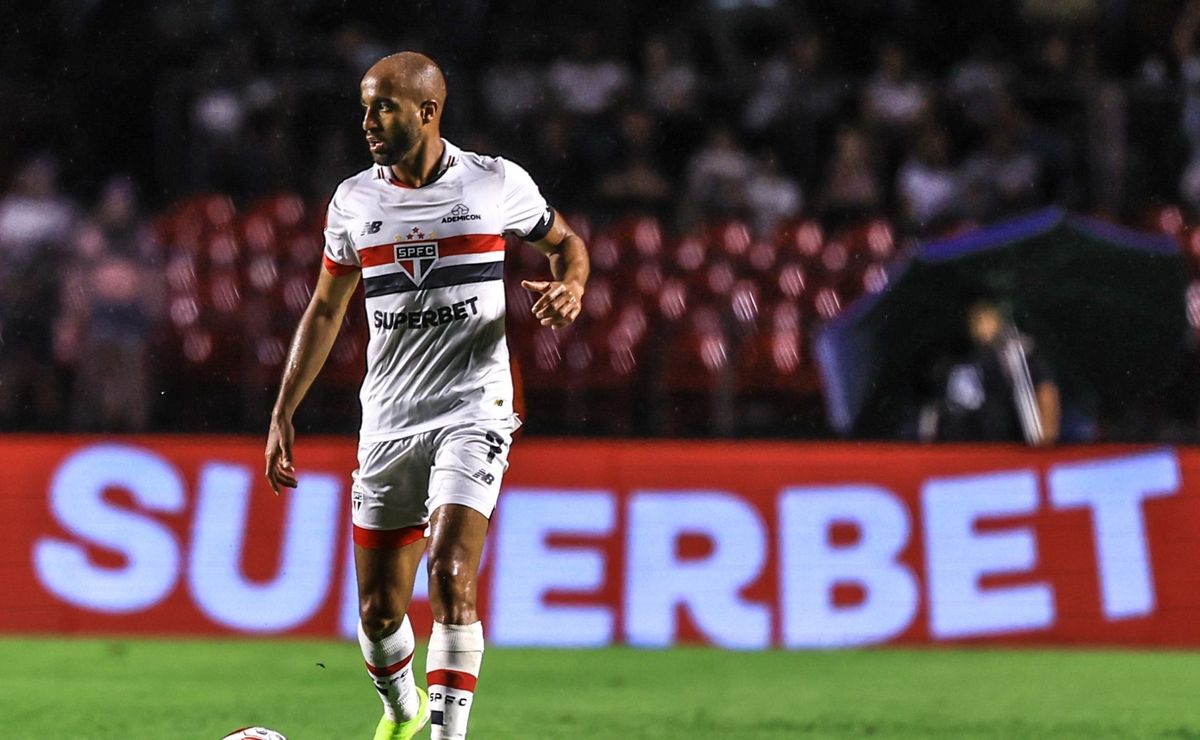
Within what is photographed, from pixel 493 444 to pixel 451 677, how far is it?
30.3 inches

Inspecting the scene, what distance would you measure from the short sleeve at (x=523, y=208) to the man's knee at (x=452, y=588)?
1.15 m

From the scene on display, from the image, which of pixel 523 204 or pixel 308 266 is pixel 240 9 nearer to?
pixel 308 266

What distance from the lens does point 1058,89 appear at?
1355 centimetres

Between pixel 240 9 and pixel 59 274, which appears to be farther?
pixel 240 9

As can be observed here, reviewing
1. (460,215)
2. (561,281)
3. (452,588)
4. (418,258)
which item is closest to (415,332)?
(418,258)

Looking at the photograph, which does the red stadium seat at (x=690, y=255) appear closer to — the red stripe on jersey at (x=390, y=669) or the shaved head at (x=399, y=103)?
the red stripe on jersey at (x=390, y=669)

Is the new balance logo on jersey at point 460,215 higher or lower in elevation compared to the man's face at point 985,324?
higher

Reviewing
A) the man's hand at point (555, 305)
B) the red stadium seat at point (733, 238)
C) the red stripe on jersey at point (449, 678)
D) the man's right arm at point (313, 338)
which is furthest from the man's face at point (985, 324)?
the red stripe on jersey at point (449, 678)

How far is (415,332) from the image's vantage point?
5539 millimetres

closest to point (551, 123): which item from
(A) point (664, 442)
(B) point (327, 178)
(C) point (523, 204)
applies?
(B) point (327, 178)

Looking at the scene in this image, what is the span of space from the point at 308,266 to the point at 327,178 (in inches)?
33.8

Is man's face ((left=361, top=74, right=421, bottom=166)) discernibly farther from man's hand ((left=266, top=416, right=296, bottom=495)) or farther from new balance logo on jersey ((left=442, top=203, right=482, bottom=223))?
man's hand ((left=266, top=416, right=296, bottom=495))

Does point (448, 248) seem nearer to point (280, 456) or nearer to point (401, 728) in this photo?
point (280, 456)

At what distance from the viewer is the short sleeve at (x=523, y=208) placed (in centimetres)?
570
